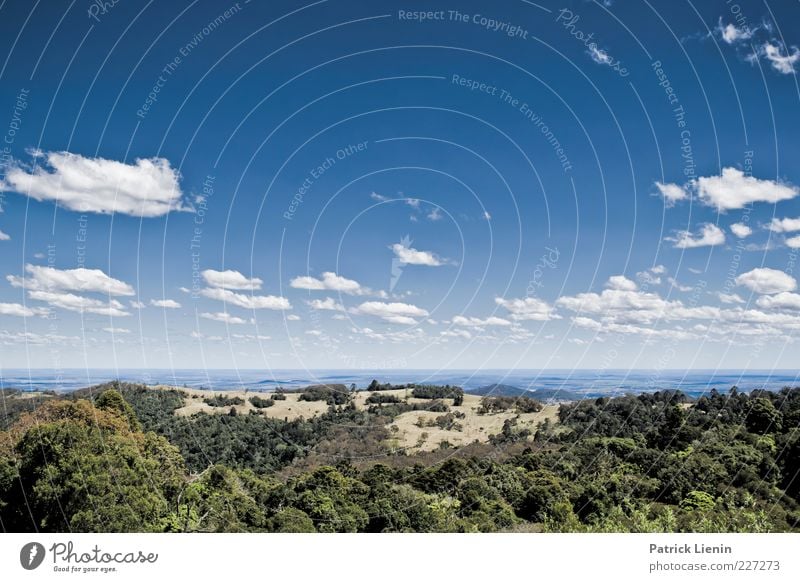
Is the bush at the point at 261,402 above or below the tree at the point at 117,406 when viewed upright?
below

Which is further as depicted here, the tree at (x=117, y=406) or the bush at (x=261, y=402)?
the bush at (x=261, y=402)

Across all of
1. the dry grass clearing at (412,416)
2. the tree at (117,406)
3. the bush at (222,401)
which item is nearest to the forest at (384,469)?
the tree at (117,406)

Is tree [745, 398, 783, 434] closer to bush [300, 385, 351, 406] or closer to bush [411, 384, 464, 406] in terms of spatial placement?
bush [411, 384, 464, 406]

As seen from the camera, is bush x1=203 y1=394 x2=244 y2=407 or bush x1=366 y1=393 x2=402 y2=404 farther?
bush x1=203 y1=394 x2=244 y2=407

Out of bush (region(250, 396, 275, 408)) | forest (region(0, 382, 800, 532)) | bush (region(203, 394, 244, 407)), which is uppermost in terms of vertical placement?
bush (region(203, 394, 244, 407))

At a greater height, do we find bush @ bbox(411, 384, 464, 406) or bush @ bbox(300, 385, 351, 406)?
bush @ bbox(300, 385, 351, 406)

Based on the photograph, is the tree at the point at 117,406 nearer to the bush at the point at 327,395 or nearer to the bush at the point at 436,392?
the bush at the point at 327,395

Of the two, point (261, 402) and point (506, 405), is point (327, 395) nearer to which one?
point (261, 402)

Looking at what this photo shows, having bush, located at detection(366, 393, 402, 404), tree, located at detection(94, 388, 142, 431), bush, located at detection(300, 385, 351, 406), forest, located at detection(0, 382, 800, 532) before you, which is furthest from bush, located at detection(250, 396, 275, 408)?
tree, located at detection(94, 388, 142, 431)
